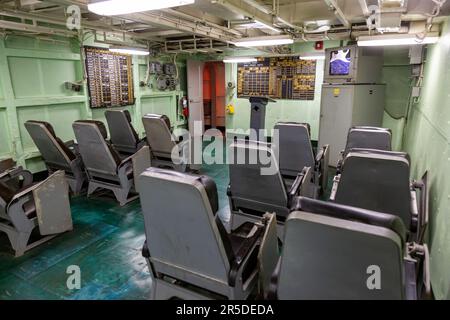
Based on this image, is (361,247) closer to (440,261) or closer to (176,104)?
(440,261)

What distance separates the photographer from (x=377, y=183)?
2.12 m

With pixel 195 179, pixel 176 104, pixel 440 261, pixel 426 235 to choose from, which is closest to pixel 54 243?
pixel 195 179

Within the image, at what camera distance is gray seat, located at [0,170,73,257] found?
2840 mm

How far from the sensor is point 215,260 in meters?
1.71

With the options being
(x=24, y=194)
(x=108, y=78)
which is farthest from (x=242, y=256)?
(x=108, y=78)

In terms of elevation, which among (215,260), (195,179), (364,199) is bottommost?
(215,260)

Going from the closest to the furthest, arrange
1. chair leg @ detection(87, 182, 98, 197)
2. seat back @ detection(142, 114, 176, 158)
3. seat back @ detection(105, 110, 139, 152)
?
chair leg @ detection(87, 182, 98, 197) → seat back @ detection(142, 114, 176, 158) → seat back @ detection(105, 110, 139, 152)

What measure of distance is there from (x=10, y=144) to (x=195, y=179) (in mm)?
4055

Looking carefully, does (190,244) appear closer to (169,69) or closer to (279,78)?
(279,78)

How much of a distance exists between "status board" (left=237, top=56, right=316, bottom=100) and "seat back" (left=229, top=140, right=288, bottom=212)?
469cm

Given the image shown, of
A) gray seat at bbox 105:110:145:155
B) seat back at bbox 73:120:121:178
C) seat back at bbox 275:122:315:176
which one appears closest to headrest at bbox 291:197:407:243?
seat back at bbox 275:122:315:176

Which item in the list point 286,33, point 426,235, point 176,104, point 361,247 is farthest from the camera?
point 176,104

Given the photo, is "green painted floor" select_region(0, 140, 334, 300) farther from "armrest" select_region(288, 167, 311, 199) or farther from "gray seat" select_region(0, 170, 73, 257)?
"armrest" select_region(288, 167, 311, 199)
